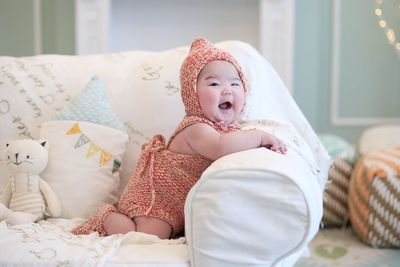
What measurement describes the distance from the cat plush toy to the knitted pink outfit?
0.16 m

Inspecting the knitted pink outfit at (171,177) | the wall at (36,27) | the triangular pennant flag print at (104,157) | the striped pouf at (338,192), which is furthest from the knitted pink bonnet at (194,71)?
the wall at (36,27)

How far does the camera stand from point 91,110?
60.8 inches

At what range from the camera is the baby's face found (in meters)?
1.30

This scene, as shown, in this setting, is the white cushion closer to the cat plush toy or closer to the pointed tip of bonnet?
the cat plush toy

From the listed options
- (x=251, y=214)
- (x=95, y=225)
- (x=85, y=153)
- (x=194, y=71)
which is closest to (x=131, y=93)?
(x=85, y=153)

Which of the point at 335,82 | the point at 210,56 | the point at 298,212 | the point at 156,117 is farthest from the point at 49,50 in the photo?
the point at 298,212

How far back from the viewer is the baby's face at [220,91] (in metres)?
1.30

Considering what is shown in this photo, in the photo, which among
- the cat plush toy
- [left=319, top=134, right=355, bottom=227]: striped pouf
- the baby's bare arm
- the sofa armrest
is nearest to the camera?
the sofa armrest

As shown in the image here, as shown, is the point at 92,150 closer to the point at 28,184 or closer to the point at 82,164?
the point at 82,164

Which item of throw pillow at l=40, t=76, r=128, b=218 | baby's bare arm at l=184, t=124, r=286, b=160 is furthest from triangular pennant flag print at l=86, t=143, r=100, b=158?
baby's bare arm at l=184, t=124, r=286, b=160

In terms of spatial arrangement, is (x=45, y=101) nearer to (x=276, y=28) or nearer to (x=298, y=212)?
(x=298, y=212)

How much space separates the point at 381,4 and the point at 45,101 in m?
2.38

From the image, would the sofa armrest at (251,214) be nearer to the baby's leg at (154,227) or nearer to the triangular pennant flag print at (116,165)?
the baby's leg at (154,227)

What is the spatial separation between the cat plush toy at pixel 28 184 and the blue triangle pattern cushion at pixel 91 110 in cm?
14
